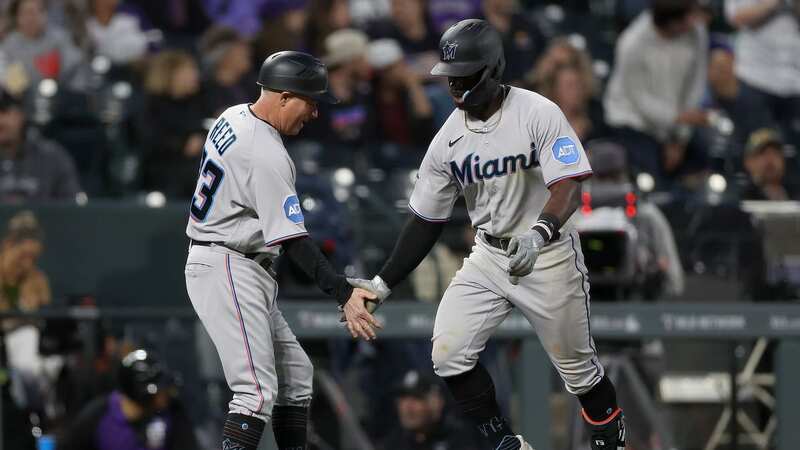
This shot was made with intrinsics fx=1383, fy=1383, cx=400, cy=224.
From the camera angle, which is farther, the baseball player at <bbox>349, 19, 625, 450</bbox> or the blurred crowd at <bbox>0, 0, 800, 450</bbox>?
the blurred crowd at <bbox>0, 0, 800, 450</bbox>

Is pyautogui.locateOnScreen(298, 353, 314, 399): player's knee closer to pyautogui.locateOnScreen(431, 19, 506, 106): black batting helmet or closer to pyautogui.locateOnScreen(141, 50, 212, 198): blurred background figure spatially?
pyautogui.locateOnScreen(431, 19, 506, 106): black batting helmet

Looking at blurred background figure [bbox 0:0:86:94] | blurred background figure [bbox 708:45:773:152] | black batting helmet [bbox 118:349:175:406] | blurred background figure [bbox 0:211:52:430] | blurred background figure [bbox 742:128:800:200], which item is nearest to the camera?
black batting helmet [bbox 118:349:175:406]

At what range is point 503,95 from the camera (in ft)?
17.0

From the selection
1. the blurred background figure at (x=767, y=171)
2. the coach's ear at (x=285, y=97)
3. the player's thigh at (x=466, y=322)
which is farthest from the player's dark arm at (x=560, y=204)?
the blurred background figure at (x=767, y=171)

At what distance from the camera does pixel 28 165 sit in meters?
7.97

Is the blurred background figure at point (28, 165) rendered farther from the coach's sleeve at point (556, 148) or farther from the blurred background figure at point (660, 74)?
the coach's sleeve at point (556, 148)

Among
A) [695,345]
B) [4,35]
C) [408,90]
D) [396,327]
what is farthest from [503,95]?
[4,35]

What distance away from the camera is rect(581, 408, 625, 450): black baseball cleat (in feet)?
17.1

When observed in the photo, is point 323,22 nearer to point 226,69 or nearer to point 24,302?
point 226,69

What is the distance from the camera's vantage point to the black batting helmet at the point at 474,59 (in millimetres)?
5004

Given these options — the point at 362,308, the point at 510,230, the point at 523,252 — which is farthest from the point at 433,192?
the point at 523,252

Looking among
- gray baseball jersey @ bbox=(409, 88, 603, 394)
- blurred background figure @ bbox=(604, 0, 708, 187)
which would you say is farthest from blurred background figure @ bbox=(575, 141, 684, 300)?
gray baseball jersey @ bbox=(409, 88, 603, 394)

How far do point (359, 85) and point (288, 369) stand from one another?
3.92 metres

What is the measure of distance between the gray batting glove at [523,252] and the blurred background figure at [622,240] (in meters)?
2.27
